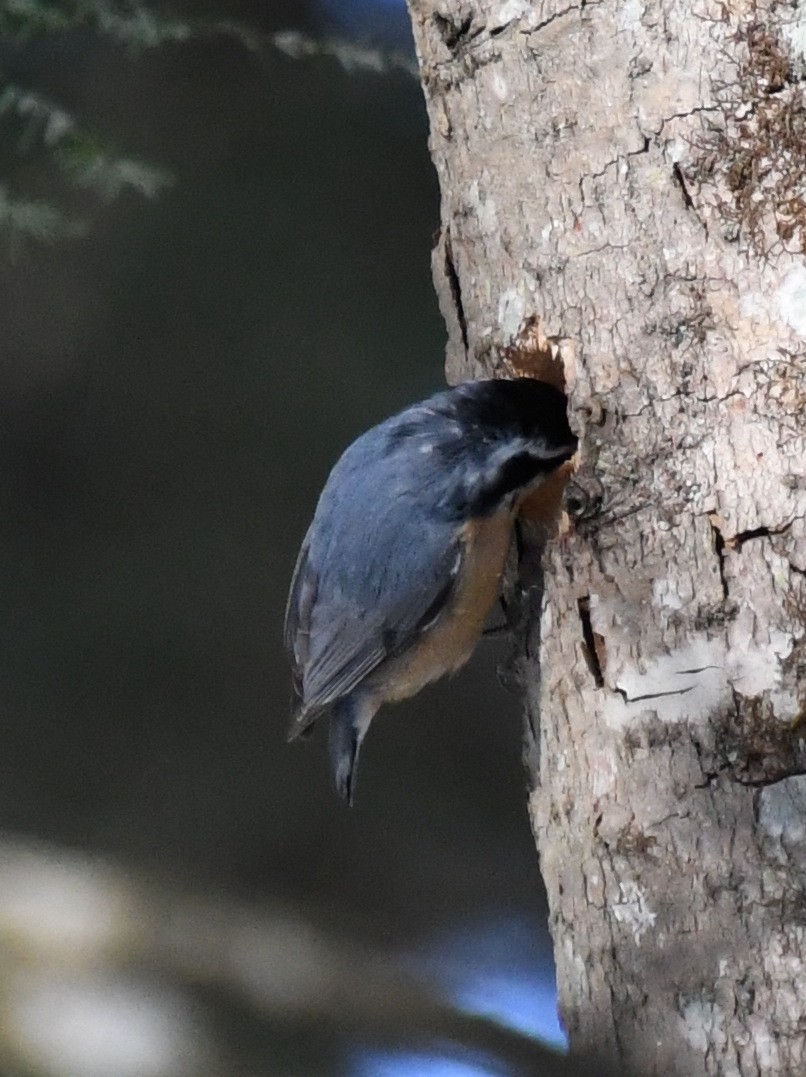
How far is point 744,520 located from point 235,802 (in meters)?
1.53

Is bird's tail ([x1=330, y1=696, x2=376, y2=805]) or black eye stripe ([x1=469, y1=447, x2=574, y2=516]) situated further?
bird's tail ([x1=330, y1=696, x2=376, y2=805])

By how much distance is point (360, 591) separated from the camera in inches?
70.6

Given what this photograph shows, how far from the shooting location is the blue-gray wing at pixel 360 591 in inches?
68.6

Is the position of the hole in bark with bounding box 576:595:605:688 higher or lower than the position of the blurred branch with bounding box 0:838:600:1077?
higher

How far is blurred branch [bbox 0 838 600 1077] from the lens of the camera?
696mm

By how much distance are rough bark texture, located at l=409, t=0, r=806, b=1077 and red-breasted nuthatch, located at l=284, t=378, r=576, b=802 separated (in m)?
0.17

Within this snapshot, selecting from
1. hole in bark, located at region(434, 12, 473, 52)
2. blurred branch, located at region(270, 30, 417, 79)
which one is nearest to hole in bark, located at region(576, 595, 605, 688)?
hole in bark, located at region(434, 12, 473, 52)

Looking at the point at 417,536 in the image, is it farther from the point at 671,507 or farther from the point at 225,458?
the point at 225,458

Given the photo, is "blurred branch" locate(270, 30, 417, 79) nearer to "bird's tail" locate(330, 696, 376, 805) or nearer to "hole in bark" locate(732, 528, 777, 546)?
"bird's tail" locate(330, 696, 376, 805)

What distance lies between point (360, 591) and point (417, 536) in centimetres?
12

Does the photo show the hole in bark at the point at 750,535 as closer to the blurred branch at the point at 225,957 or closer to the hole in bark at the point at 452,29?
the blurred branch at the point at 225,957

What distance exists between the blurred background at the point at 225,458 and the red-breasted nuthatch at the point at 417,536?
1.52 ft

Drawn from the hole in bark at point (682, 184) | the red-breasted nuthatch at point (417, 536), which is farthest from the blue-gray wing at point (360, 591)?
the hole in bark at point (682, 184)

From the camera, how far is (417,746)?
8.65ft
